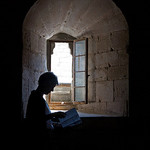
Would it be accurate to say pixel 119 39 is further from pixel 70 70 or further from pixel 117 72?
pixel 70 70

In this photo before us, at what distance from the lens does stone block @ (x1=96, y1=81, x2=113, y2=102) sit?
15.7ft

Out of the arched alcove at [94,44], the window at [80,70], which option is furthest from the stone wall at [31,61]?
the window at [80,70]

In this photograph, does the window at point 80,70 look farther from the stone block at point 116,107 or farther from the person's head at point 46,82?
the person's head at point 46,82

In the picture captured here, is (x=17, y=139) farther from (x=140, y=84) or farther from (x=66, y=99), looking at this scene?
(x=66, y=99)

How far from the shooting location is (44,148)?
10.9 feet

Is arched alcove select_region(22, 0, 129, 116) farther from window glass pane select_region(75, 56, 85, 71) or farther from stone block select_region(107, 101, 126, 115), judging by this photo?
window glass pane select_region(75, 56, 85, 71)

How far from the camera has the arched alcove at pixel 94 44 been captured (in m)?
4.34

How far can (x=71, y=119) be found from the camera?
3.49 meters

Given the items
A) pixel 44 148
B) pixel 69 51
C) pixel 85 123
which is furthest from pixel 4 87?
pixel 69 51

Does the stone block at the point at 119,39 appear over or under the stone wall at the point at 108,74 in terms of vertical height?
over

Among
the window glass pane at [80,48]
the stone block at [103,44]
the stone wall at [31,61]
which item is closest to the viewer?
the stone wall at [31,61]

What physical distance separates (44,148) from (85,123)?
1003 mm

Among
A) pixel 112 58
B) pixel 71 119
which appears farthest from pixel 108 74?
pixel 71 119

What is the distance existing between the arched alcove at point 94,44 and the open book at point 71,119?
0.86 metres
